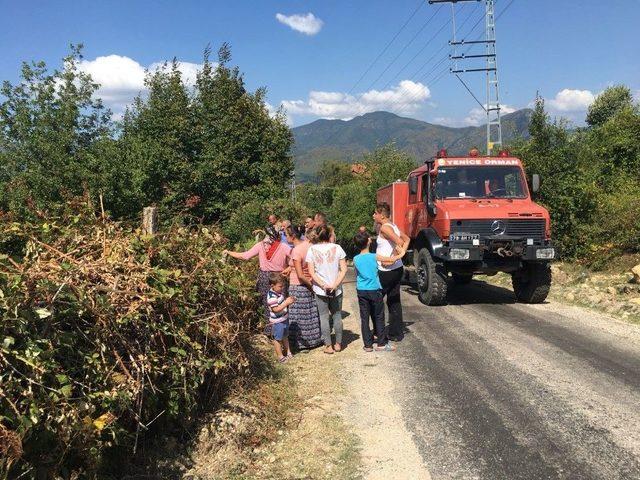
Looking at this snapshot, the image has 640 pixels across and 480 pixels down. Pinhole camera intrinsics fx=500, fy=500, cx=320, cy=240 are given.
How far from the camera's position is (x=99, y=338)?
3.09 metres

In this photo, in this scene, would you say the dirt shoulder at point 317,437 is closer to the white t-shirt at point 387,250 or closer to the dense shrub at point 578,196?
the white t-shirt at point 387,250

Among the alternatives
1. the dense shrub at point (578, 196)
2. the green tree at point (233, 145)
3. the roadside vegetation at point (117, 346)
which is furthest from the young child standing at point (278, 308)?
the green tree at point (233, 145)

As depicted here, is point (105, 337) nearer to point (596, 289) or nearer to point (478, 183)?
point (478, 183)

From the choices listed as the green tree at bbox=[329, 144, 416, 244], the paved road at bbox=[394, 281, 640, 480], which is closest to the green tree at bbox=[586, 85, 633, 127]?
the green tree at bbox=[329, 144, 416, 244]

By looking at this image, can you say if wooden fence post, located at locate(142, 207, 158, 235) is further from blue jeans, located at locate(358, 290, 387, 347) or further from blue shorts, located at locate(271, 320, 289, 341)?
blue jeans, located at locate(358, 290, 387, 347)

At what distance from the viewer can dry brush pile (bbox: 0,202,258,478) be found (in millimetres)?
2611

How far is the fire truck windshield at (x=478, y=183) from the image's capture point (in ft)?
29.5

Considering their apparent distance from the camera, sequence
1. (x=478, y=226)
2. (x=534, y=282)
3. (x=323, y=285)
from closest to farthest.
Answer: (x=323, y=285)
(x=478, y=226)
(x=534, y=282)

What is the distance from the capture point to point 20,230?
11.8 ft

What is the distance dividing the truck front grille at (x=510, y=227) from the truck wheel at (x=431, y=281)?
74 cm

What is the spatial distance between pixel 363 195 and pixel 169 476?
54.8 ft

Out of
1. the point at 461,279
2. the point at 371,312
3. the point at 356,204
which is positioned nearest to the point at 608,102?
the point at 356,204

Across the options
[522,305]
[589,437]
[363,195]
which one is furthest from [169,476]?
[363,195]

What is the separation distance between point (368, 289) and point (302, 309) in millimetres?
865
